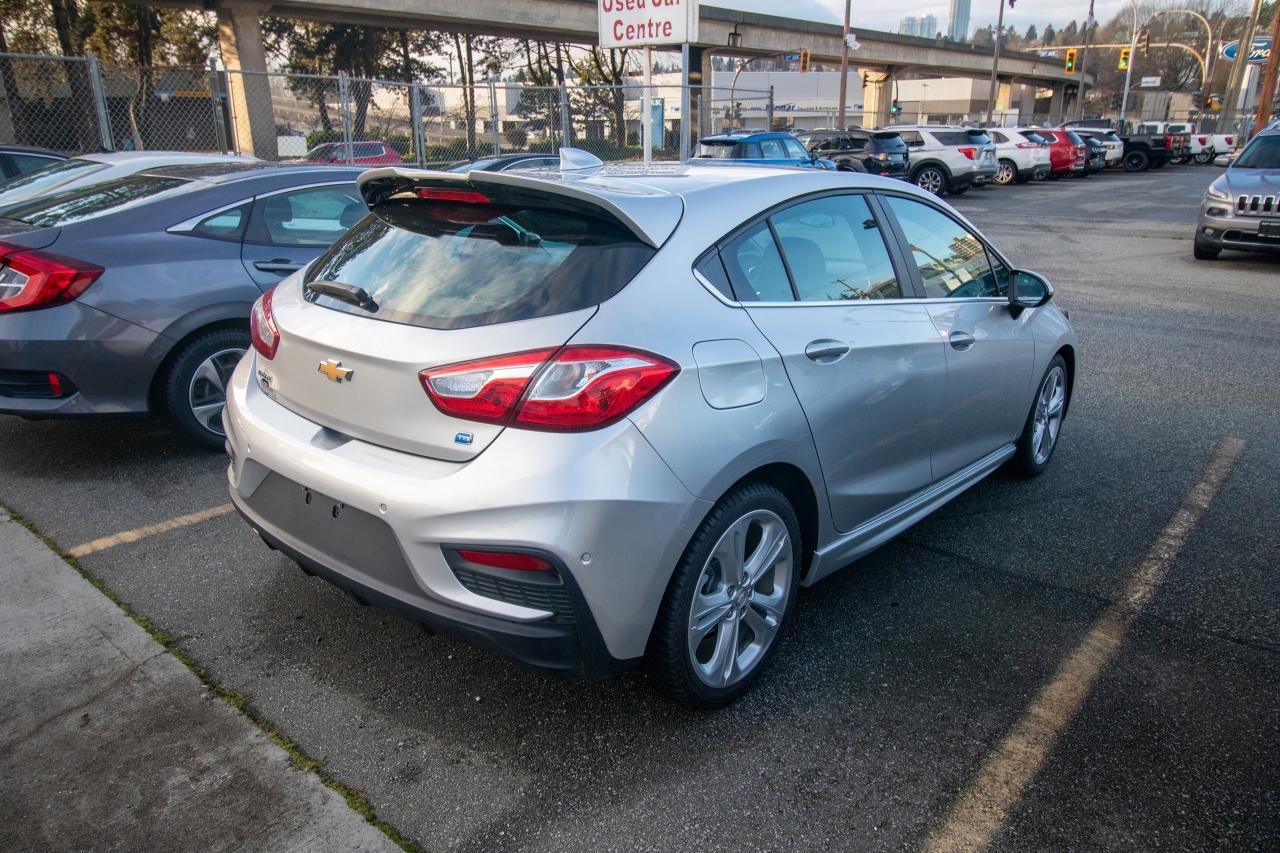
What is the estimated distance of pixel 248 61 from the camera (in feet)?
91.0

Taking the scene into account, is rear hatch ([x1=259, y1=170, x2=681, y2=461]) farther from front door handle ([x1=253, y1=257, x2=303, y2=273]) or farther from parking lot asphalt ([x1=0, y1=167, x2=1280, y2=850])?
front door handle ([x1=253, y1=257, x2=303, y2=273])

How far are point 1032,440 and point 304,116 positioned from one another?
19905 mm

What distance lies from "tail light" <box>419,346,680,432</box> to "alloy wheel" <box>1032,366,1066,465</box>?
3.01m

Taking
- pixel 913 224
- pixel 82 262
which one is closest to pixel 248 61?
pixel 82 262

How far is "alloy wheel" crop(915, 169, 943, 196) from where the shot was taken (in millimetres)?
24672

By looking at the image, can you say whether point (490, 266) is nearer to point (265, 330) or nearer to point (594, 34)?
point (265, 330)

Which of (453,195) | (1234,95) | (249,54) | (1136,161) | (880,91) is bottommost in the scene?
(1136,161)

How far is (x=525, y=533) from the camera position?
7.64 feet

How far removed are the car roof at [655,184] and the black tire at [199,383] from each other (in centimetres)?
206

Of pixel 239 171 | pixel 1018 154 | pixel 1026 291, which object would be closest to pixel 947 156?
pixel 1018 154

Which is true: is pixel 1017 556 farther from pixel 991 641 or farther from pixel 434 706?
pixel 434 706

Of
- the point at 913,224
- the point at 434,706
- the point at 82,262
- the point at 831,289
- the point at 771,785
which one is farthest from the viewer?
the point at 82,262

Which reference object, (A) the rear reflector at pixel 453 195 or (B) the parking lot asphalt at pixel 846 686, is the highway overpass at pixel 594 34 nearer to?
(B) the parking lot asphalt at pixel 846 686

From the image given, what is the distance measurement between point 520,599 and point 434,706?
0.75 metres
